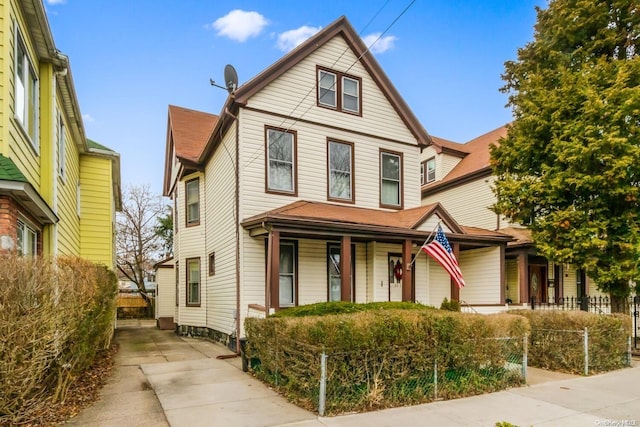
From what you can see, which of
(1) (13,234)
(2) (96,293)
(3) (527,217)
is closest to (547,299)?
(3) (527,217)

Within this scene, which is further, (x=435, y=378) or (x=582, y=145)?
(x=582, y=145)

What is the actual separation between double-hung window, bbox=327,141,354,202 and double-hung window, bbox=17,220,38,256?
7.80 meters

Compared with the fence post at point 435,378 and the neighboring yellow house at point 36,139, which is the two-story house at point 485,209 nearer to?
the fence post at point 435,378

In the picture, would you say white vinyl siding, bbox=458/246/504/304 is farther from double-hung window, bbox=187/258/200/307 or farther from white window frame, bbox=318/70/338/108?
double-hung window, bbox=187/258/200/307

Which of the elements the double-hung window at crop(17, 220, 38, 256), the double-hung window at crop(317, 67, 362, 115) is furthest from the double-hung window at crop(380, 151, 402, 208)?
the double-hung window at crop(17, 220, 38, 256)

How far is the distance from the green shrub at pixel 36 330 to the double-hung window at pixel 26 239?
3.76 feet

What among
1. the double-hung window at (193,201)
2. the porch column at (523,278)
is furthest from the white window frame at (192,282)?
the porch column at (523,278)

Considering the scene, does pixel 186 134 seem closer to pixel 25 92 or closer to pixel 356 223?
pixel 356 223

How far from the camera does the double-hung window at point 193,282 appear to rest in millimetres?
15352

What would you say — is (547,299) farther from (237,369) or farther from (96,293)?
(96,293)

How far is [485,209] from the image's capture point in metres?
18.6

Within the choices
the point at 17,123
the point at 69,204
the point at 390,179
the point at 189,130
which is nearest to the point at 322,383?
the point at 17,123

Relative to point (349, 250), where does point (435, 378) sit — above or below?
below

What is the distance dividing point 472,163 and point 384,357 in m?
16.1
